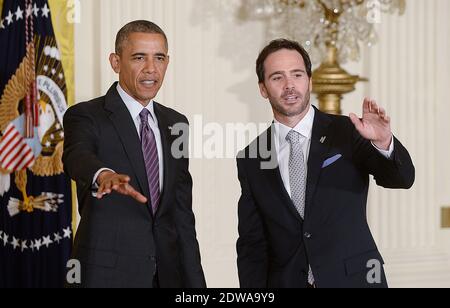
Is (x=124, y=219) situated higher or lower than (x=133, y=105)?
lower

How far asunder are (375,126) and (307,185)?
312 mm

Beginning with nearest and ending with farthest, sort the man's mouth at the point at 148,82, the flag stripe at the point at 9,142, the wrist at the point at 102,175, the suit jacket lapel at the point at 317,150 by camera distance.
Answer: the wrist at the point at 102,175, the suit jacket lapel at the point at 317,150, the man's mouth at the point at 148,82, the flag stripe at the point at 9,142

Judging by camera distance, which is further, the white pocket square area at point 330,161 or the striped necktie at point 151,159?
the striped necktie at point 151,159

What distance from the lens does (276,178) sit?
9.41 feet

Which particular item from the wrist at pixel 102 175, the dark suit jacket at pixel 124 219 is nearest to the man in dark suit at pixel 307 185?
the dark suit jacket at pixel 124 219

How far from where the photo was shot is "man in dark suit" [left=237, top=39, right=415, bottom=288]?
275 centimetres

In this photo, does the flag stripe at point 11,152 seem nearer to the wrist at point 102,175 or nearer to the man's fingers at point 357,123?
the wrist at point 102,175

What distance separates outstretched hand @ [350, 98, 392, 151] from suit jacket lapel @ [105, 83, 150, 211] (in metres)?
0.79

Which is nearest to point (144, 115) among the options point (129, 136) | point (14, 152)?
point (129, 136)

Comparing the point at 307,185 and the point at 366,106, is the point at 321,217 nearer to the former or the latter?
the point at 307,185

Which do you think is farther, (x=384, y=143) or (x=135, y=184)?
(x=135, y=184)

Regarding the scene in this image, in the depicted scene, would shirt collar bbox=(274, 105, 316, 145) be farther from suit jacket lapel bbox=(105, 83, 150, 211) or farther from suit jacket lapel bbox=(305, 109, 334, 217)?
suit jacket lapel bbox=(105, 83, 150, 211)

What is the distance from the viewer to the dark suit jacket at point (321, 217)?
2760 mm

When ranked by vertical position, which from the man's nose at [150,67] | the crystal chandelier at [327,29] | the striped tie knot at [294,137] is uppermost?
the crystal chandelier at [327,29]
